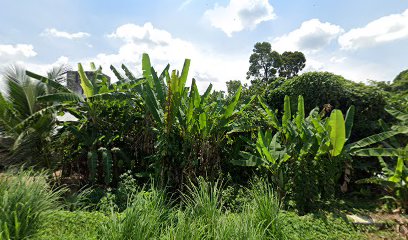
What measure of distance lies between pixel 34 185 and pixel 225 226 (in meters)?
2.53

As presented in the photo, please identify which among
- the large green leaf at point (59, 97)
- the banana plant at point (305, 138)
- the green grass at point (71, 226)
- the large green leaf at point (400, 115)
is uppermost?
the large green leaf at point (59, 97)

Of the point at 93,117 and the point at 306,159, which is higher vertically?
the point at 93,117

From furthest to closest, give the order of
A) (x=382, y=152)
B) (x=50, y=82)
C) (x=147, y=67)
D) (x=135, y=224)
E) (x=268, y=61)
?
(x=268, y=61) < (x=50, y=82) < (x=147, y=67) < (x=382, y=152) < (x=135, y=224)

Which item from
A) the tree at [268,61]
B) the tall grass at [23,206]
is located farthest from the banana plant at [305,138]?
the tree at [268,61]

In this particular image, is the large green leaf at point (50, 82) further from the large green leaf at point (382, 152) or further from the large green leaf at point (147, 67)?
the large green leaf at point (382, 152)

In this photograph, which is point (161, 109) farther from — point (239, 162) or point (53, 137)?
point (53, 137)

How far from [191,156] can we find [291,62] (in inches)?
1144

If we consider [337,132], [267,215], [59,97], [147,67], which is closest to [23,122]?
[59,97]

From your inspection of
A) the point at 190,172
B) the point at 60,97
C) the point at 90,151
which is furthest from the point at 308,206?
the point at 60,97

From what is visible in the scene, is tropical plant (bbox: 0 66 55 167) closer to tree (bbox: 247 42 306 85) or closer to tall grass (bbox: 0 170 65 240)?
tall grass (bbox: 0 170 65 240)

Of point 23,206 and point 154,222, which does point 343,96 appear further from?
point 23,206

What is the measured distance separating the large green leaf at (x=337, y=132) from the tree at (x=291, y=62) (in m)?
27.7

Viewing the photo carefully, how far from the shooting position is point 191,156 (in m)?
5.42

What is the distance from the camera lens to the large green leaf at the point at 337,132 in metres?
4.77
